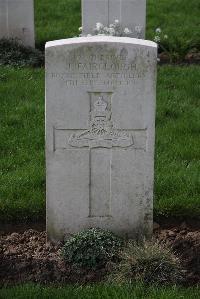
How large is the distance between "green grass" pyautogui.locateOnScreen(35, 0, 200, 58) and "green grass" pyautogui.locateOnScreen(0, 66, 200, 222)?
1.47 metres

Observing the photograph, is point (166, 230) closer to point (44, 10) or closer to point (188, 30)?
point (188, 30)

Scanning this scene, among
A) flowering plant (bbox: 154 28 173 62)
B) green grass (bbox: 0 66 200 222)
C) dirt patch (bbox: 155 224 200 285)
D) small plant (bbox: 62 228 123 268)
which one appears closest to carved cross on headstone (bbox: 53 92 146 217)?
small plant (bbox: 62 228 123 268)

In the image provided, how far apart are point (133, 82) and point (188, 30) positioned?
6.95m

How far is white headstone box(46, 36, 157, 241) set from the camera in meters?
4.86

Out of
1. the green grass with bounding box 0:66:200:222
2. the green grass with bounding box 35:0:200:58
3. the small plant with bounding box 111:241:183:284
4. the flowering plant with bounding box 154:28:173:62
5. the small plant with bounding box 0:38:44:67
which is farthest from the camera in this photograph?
the green grass with bounding box 35:0:200:58

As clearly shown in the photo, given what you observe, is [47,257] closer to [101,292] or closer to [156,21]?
[101,292]

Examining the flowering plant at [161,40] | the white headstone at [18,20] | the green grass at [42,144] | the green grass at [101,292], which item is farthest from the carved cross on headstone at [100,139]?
the white headstone at [18,20]

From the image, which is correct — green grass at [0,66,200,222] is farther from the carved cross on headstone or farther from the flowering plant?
the flowering plant

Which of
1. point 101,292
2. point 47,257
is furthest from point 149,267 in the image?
point 47,257

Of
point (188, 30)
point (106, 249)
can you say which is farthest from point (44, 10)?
point (106, 249)

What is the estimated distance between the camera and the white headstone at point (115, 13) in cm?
1014

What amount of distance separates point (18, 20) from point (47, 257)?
20.8 ft

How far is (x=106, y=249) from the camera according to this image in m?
4.86

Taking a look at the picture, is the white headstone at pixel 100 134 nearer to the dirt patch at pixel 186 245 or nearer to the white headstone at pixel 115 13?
the dirt patch at pixel 186 245
